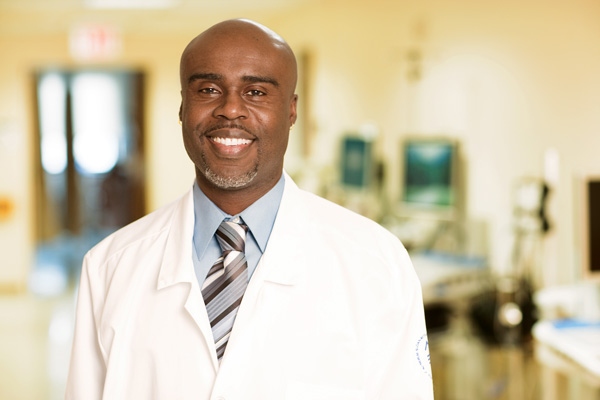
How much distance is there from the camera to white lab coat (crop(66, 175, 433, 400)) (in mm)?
1072

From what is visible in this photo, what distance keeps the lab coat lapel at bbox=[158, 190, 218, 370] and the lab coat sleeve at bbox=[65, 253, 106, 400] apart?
129 millimetres

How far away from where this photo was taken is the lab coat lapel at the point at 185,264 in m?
1.08

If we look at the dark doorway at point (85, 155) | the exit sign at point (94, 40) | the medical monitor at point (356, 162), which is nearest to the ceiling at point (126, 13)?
the exit sign at point (94, 40)

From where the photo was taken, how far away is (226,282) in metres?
1.12

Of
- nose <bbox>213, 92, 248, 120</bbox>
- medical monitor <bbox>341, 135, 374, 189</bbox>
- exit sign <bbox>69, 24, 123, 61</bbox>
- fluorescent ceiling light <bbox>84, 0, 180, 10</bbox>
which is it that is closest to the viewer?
nose <bbox>213, 92, 248, 120</bbox>

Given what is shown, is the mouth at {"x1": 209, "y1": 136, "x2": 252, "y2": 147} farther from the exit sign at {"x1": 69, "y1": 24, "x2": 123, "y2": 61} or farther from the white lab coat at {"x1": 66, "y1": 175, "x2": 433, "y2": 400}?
the exit sign at {"x1": 69, "y1": 24, "x2": 123, "y2": 61}

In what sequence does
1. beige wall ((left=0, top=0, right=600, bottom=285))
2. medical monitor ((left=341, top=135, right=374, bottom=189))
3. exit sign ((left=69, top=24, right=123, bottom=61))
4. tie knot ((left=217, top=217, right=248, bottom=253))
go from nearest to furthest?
tie knot ((left=217, top=217, right=248, bottom=253))
beige wall ((left=0, top=0, right=600, bottom=285))
medical monitor ((left=341, top=135, right=374, bottom=189))
exit sign ((left=69, top=24, right=123, bottom=61))

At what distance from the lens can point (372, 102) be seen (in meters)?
6.05

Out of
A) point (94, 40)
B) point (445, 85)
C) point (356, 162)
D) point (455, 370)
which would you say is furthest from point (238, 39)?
point (94, 40)

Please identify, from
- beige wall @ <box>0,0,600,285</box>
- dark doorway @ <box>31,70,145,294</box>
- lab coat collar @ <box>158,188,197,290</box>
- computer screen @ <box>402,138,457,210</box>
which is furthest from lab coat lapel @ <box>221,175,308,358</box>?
dark doorway @ <box>31,70,145,294</box>

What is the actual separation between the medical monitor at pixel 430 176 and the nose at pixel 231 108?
388 centimetres

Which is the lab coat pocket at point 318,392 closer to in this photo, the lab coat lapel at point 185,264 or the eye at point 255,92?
the lab coat lapel at point 185,264

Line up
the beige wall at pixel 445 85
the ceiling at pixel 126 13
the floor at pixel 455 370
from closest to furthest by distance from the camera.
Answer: the floor at pixel 455 370, the beige wall at pixel 445 85, the ceiling at pixel 126 13

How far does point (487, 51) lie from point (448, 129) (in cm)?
66
